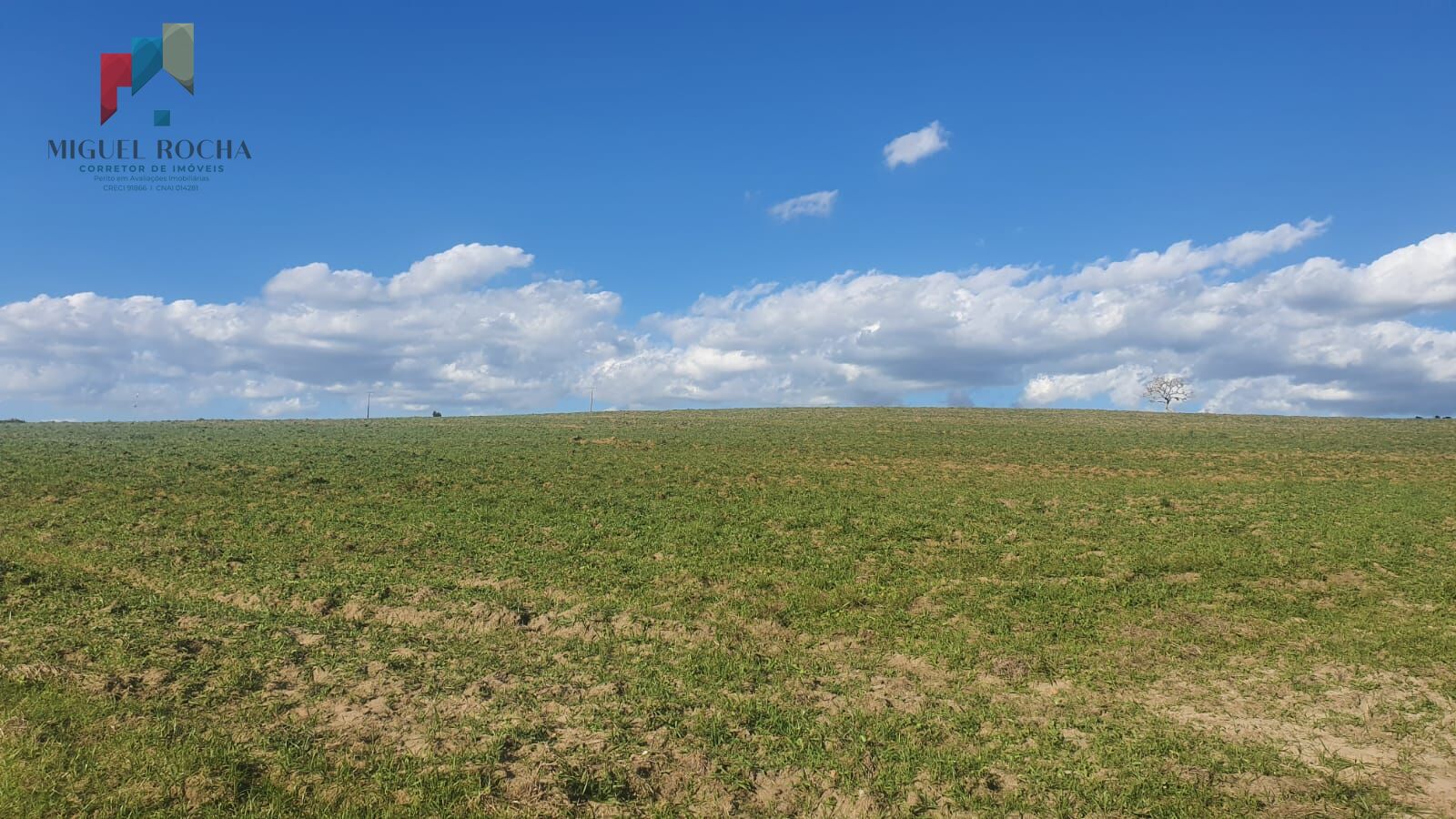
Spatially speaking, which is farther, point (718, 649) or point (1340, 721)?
point (718, 649)

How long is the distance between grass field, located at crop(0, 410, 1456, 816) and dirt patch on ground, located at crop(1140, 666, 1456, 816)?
69 mm

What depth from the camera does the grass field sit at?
978 cm

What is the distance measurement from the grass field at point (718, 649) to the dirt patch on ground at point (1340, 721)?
69mm

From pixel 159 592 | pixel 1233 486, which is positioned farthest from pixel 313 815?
pixel 1233 486

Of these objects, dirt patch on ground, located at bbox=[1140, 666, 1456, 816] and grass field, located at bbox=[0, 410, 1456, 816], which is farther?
dirt patch on ground, located at bbox=[1140, 666, 1456, 816]

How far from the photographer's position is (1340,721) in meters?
11.9

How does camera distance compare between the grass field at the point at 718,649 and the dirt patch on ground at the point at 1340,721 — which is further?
the dirt patch on ground at the point at 1340,721

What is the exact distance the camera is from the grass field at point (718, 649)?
9781mm

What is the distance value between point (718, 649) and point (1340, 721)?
10611 millimetres

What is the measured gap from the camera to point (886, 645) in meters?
15.5

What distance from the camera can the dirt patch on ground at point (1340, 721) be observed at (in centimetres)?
1003

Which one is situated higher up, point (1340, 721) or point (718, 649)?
point (718, 649)

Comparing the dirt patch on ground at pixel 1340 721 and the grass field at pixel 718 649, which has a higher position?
the grass field at pixel 718 649

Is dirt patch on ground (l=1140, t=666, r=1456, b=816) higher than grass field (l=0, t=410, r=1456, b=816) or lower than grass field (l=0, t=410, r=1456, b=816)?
lower
